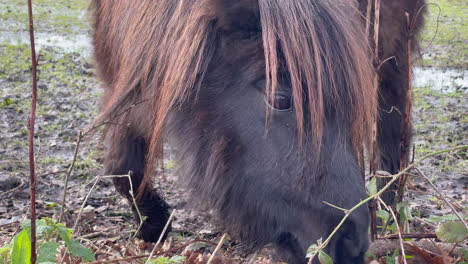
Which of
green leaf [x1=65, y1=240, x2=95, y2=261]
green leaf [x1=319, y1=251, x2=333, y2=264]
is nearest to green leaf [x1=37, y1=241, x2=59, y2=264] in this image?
green leaf [x1=65, y1=240, x2=95, y2=261]

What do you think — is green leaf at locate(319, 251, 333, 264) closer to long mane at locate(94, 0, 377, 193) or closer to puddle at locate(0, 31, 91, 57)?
long mane at locate(94, 0, 377, 193)

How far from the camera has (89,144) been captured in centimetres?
530

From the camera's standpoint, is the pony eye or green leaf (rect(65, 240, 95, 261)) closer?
green leaf (rect(65, 240, 95, 261))

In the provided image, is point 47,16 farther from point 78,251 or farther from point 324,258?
point 324,258

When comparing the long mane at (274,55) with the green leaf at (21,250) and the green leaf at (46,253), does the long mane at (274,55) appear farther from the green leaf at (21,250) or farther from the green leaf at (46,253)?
the green leaf at (21,250)

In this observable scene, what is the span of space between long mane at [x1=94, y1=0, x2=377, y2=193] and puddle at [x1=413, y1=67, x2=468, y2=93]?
4.90 m

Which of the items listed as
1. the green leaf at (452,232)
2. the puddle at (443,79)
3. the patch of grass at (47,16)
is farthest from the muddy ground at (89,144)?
the patch of grass at (47,16)

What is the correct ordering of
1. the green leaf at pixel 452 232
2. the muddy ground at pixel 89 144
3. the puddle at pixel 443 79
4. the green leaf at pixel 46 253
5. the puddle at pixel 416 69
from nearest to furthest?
the green leaf at pixel 46 253 → the green leaf at pixel 452 232 → the muddy ground at pixel 89 144 → the puddle at pixel 443 79 → the puddle at pixel 416 69

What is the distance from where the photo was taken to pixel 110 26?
11.3 ft

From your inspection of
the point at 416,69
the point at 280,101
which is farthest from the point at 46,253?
the point at 416,69

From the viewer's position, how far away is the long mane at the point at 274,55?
227 centimetres

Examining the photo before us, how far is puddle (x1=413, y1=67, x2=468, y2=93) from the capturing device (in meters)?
7.24

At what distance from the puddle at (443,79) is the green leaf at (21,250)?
5.96m

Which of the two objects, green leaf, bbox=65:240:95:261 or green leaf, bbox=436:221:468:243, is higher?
green leaf, bbox=436:221:468:243
